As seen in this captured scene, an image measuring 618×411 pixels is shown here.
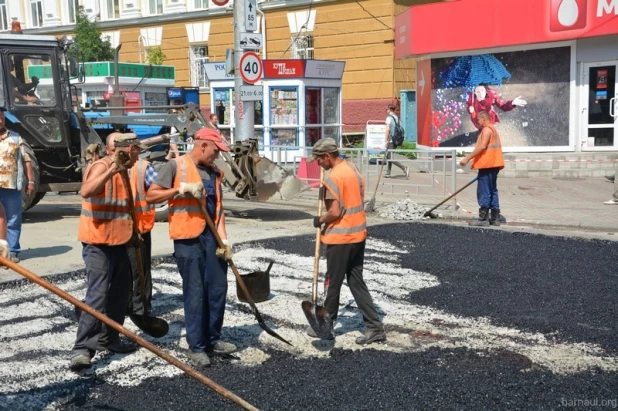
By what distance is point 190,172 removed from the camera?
5699mm

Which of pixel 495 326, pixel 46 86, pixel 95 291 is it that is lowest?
pixel 495 326

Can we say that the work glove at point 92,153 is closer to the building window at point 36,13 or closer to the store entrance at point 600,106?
the store entrance at point 600,106

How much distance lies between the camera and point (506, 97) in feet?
65.5

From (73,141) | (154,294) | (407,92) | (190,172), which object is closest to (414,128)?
(407,92)

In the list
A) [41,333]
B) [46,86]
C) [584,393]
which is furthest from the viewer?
[46,86]

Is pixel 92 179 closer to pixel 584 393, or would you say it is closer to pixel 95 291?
pixel 95 291

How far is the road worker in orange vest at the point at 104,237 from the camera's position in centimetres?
555

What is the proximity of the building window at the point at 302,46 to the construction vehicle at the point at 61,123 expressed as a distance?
54.2ft

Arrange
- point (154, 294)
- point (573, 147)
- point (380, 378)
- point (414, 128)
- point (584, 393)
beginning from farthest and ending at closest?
point (414, 128) < point (573, 147) < point (154, 294) < point (380, 378) < point (584, 393)

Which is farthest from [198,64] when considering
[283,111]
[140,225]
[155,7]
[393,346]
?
[393,346]

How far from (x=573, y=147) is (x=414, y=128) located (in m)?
7.00

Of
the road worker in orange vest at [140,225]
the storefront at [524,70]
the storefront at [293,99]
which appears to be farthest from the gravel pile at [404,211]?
the storefront at [524,70]

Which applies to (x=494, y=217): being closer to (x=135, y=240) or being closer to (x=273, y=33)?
(x=135, y=240)

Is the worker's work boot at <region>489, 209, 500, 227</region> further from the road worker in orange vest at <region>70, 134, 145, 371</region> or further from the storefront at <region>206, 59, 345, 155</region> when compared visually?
the storefront at <region>206, 59, 345, 155</region>
